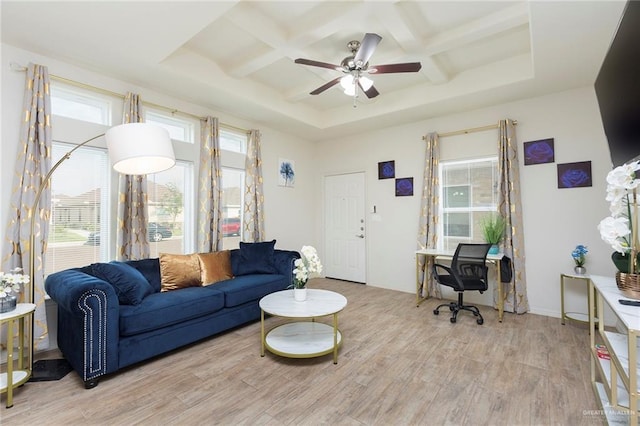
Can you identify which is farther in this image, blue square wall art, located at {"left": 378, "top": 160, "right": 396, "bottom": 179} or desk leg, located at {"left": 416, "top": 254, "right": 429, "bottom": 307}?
blue square wall art, located at {"left": 378, "top": 160, "right": 396, "bottom": 179}

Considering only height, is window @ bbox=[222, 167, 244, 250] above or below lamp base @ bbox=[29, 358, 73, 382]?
above

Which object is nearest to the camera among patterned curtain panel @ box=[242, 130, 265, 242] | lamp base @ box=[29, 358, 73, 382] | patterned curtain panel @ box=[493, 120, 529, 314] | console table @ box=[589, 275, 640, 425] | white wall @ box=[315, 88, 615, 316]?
console table @ box=[589, 275, 640, 425]

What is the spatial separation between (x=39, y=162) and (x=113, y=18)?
146cm

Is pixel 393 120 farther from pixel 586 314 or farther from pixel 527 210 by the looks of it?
pixel 586 314

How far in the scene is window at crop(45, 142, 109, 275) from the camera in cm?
291

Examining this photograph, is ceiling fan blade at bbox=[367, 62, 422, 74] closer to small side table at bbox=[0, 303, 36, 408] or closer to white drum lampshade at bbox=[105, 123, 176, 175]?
white drum lampshade at bbox=[105, 123, 176, 175]

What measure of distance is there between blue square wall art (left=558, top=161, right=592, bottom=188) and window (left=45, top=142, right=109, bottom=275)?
5252mm

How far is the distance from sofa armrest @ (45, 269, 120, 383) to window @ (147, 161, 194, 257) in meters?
1.27

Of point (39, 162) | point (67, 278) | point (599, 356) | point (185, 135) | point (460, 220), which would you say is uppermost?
point (185, 135)

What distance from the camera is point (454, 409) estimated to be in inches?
76.3

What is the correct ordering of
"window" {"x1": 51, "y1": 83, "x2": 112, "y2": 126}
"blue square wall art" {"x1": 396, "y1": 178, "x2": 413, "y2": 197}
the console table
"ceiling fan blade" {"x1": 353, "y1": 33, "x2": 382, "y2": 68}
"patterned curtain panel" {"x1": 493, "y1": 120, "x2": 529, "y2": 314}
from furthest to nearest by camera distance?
"blue square wall art" {"x1": 396, "y1": 178, "x2": 413, "y2": 197} < "patterned curtain panel" {"x1": 493, "y1": 120, "x2": 529, "y2": 314} < "window" {"x1": 51, "y1": 83, "x2": 112, "y2": 126} < "ceiling fan blade" {"x1": 353, "y1": 33, "x2": 382, "y2": 68} < the console table

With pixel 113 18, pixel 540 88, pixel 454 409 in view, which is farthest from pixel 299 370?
pixel 540 88

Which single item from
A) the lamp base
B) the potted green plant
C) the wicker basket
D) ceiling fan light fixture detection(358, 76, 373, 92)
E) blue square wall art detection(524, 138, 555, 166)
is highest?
ceiling fan light fixture detection(358, 76, 373, 92)

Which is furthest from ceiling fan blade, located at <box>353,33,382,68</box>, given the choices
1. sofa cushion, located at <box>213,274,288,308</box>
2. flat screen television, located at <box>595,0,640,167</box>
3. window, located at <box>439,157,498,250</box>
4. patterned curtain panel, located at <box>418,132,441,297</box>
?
sofa cushion, located at <box>213,274,288,308</box>
